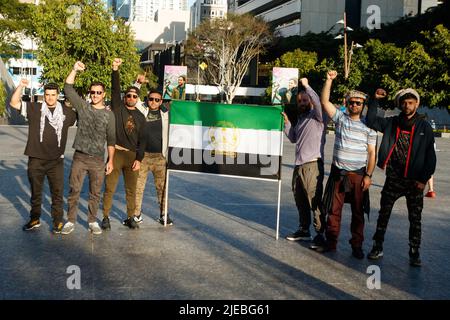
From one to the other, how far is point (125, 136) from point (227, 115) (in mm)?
1315

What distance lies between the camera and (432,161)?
6238mm

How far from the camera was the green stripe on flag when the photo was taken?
7.35 metres

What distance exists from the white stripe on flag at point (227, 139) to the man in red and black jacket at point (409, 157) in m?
1.43

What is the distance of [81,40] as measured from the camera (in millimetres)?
35906

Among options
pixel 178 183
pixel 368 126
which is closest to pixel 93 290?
pixel 368 126

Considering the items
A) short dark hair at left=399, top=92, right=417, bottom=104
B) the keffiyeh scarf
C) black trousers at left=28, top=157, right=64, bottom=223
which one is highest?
short dark hair at left=399, top=92, right=417, bottom=104

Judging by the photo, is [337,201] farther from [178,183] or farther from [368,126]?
[178,183]

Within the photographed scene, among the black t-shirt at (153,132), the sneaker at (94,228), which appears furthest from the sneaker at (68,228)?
the black t-shirt at (153,132)

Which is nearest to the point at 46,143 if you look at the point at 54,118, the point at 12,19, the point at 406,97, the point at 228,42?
the point at 54,118

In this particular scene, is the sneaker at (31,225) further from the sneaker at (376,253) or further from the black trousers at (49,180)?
the sneaker at (376,253)

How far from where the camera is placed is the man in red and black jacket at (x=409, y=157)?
622 cm

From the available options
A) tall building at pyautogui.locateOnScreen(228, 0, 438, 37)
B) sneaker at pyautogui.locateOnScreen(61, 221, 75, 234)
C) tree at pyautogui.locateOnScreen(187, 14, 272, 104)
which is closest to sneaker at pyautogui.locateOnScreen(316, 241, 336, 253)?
sneaker at pyautogui.locateOnScreen(61, 221, 75, 234)

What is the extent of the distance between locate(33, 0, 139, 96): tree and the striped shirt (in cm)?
3132

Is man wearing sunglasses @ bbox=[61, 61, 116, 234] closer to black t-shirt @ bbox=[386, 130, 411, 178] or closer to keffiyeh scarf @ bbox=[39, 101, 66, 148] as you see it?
keffiyeh scarf @ bbox=[39, 101, 66, 148]
